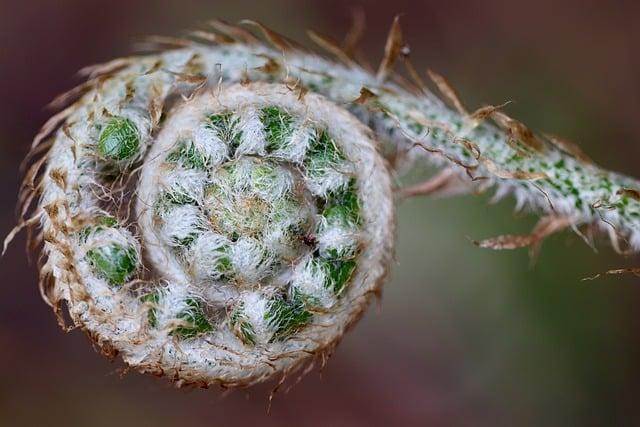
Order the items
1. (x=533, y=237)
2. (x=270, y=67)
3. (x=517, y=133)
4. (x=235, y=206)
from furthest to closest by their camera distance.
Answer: (x=533, y=237) → (x=270, y=67) → (x=517, y=133) → (x=235, y=206)

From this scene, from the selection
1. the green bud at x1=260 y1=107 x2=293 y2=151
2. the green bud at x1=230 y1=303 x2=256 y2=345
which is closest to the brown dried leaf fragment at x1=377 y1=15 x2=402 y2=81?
the green bud at x1=260 y1=107 x2=293 y2=151

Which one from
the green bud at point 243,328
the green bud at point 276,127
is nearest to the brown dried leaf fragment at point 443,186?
the green bud at point 276,127

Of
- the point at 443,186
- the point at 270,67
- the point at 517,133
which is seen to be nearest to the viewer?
the point at 517,133

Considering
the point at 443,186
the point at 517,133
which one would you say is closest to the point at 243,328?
the point at 443,186

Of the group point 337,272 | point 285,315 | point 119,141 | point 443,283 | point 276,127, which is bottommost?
point 443,283

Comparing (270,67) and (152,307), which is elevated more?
(270,67)

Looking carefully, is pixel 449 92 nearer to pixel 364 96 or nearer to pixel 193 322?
pixel 364 96
